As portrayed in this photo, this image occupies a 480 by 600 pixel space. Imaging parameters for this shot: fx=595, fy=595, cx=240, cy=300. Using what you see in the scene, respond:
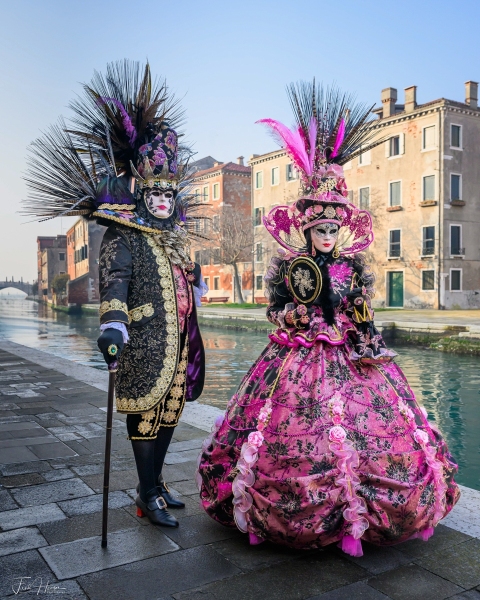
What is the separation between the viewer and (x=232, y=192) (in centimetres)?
3947

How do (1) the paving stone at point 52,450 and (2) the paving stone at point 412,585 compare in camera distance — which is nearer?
(2) the paving stone at point 412,585

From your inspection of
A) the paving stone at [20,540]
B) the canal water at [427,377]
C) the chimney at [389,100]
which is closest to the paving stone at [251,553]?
the paving stone at [20,540]

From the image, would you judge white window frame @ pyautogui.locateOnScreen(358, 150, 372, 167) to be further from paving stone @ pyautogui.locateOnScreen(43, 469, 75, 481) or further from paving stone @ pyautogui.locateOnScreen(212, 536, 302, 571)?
paving stone @ pyautogui.locateOnScreen(212, 536, 302, 571)

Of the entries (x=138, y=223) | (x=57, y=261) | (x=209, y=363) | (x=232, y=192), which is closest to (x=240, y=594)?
(x=138, y=223)

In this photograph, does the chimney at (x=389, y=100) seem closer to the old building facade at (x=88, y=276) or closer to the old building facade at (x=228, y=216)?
the old building facade at (x=228, y=216)

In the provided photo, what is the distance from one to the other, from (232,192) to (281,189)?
21.0 feet

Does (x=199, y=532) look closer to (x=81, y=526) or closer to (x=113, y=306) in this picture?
(x=81, y=526)

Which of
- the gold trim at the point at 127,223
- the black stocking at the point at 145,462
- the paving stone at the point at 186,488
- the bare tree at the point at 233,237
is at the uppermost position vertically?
the bare tree at the point at 233,237

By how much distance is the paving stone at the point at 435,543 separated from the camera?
8.63ft

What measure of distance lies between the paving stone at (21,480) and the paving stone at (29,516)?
432mm

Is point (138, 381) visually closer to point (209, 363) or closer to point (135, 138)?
point (135, 138)

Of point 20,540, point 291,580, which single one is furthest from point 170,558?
point 20,540

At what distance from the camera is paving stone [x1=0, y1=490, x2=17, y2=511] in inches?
123

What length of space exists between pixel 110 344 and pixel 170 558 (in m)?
0.97
